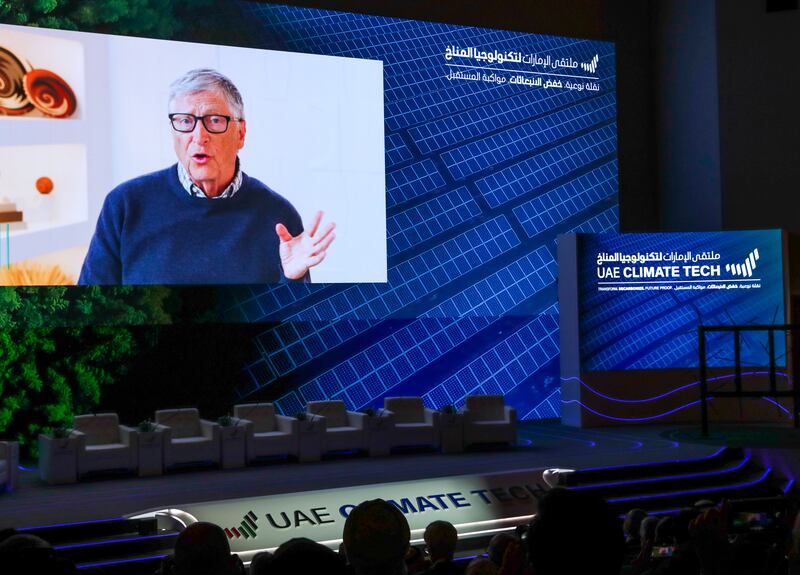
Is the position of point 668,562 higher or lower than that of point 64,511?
higher

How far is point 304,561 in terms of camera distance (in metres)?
1.57

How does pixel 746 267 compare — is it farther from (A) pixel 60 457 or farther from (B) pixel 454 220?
(A) pixel 60 457

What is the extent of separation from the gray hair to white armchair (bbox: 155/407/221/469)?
3214 mm

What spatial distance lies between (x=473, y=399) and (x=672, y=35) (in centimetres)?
603

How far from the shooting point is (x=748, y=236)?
10852 mm

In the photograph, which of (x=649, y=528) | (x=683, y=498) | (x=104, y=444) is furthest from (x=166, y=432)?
(x=649, y=528)

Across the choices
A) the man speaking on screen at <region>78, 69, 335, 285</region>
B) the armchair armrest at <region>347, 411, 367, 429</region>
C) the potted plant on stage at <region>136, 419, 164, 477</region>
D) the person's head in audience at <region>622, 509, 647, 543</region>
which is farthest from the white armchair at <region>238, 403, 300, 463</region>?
the person's head in audience at <region>622, 509, 647, 543</region>

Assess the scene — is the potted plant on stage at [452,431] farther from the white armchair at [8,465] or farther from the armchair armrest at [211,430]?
the white armchair at [8,465]

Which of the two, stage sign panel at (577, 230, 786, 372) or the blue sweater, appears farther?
stage sign panel at (577, 230, 786, 372)

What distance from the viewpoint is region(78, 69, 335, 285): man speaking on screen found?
9773 millimetres

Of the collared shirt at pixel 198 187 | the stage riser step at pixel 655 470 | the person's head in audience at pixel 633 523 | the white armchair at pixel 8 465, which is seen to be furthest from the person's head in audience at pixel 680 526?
the collared shirt at pixel 198 187

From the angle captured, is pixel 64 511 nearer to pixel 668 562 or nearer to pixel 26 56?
pixel 26 56

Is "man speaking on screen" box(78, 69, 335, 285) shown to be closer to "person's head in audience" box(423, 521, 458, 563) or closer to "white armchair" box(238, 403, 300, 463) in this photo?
"white armchair" box(238, 403, 300, 463)

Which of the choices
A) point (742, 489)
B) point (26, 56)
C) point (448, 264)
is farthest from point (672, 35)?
point (26, 56)
